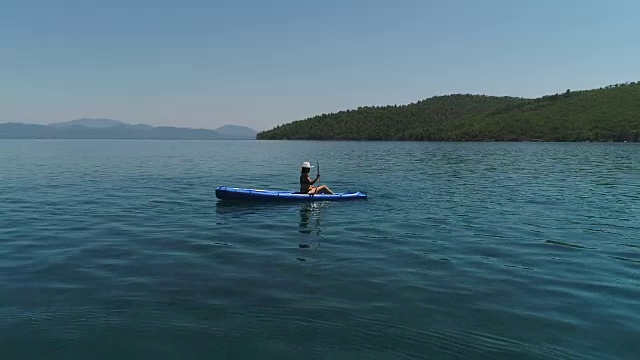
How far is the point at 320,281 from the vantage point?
39.0ft

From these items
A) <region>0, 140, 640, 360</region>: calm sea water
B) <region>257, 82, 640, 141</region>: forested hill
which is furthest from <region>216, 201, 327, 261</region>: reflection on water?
<region>257, 82, 640, 141</region>: forested hill

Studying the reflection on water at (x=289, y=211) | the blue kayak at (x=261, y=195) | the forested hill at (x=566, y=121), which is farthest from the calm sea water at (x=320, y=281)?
the forested hill at (x=566, y=121)

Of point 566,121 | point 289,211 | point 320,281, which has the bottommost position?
point 320,281

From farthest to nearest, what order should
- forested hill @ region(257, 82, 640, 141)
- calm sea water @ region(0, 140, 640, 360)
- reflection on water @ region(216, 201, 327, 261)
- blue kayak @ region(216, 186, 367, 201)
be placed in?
forested hill @ region(257, 82, 640, 141) < blue kayak @ region(216, 186, 367, 201) < reflection on water @ region(216, 201, 327, 261) < calm sea water @ region(0, 140, 640, 360)

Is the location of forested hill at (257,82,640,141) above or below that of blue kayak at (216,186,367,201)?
above

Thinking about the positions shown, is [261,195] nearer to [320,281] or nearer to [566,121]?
[320,281]

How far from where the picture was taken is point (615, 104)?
165m

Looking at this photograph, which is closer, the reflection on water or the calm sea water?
the calm sea water

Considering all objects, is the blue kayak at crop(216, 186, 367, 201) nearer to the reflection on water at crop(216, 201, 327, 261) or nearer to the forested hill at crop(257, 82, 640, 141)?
the reflection on water at crop(216, 201, 327, 261)

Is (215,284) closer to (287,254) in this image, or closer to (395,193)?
(287,254)

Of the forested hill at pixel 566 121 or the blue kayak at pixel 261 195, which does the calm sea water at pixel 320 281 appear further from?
the forested hill at pixel 566 121

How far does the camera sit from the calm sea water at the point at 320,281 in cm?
844

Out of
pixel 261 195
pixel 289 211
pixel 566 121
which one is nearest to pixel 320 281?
pixel 289 211

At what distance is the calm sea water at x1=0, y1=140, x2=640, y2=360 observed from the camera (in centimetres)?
844
